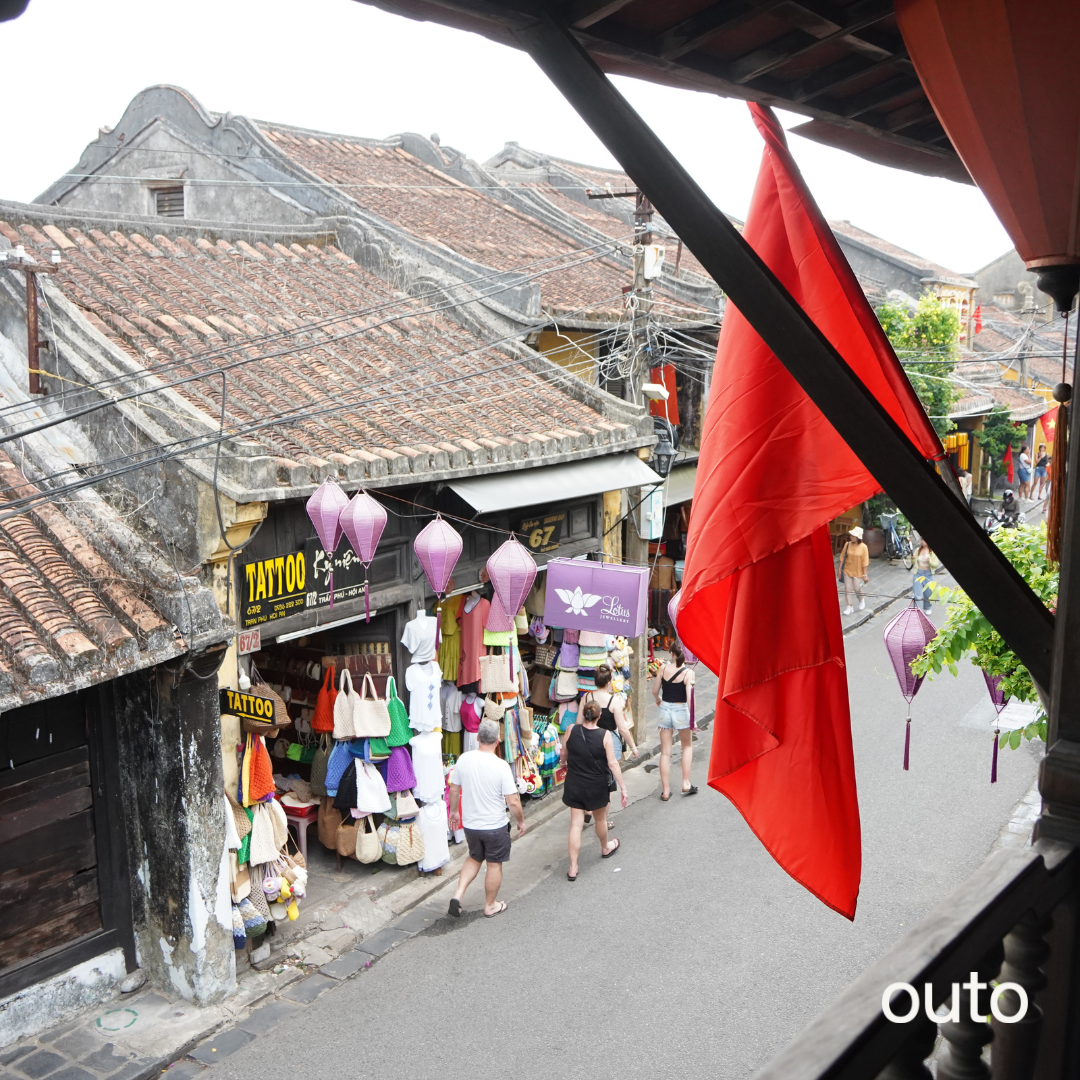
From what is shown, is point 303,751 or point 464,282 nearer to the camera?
point 303,751

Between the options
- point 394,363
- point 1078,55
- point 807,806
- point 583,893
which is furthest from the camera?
point 394,363

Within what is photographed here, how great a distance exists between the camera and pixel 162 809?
26.5ft

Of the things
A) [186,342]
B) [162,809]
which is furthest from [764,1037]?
[186,342]

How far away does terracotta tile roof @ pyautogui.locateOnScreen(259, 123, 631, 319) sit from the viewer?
1554 cm

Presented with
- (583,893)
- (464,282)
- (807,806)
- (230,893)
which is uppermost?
(464,282)

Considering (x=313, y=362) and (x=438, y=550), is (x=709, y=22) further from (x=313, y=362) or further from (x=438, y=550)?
(x=313, y=362)

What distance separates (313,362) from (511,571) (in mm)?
3059

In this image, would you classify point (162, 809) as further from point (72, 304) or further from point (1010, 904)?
point (1010, 904)

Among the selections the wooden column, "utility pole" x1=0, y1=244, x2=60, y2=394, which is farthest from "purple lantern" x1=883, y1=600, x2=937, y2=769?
"utility pole" x1=0, y1=244, x2=60, y2=394

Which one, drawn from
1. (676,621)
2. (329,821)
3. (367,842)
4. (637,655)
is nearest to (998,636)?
(676,621)

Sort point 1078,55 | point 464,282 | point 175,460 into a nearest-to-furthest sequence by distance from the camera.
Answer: point 1078,55, point 175,460, point 464,282

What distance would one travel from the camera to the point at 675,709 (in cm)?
1245

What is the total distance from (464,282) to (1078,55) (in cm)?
1135

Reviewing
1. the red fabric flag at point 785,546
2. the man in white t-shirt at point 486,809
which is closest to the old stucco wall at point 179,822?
the man in white t-shirt at point 486,809
